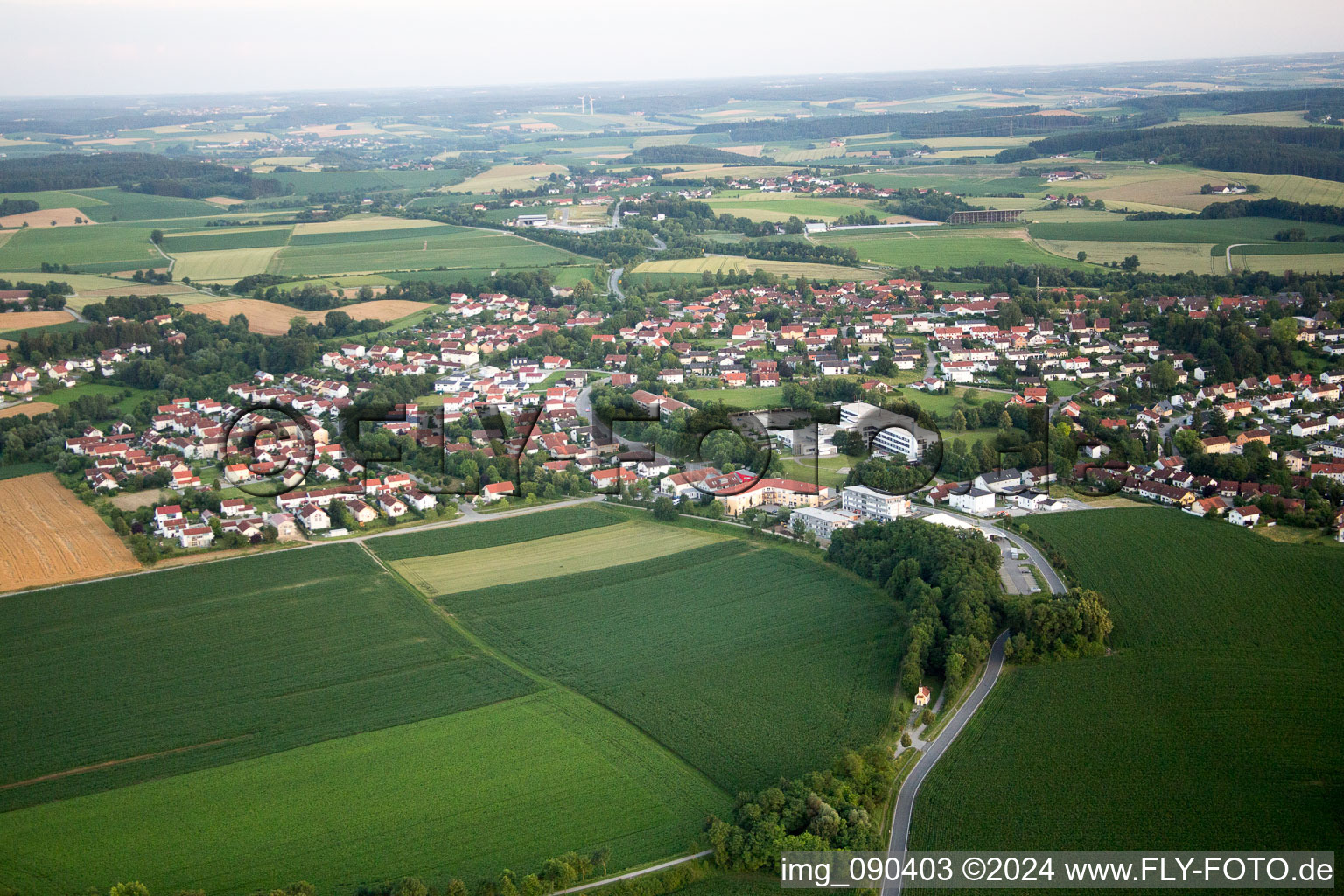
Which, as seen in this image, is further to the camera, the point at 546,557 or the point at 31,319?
the point at 31,319

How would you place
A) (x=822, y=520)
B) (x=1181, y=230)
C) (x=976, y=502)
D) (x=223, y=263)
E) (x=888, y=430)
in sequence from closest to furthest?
(x=822, y=520) → (x=976, y=502) → (x=888, y=430) → (x=1181, y=230) → (x=223, y=263)

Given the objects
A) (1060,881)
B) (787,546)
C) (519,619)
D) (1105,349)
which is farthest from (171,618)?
(1105,349)

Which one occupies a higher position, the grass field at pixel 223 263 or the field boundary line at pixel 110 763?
the grass field at pixel 223 263

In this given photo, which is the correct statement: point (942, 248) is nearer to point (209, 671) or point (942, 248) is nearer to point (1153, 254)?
point (1153, 254)

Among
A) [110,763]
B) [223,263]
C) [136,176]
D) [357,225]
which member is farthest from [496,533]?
[136,176]

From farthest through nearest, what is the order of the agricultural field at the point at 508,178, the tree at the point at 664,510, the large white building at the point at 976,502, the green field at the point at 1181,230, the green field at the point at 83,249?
the agricultural field at the point at 508,178 → the green field at the point at 83,249 → the green field at the point at 1181,230 → the tree at the point at 664,510 → the large white building at the point at 976,502

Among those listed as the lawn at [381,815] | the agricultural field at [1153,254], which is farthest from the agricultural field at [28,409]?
the agricultural field at [1153,254]

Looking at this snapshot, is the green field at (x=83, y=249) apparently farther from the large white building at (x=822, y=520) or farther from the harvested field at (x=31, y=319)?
the large white building at (x=822, y=520)
